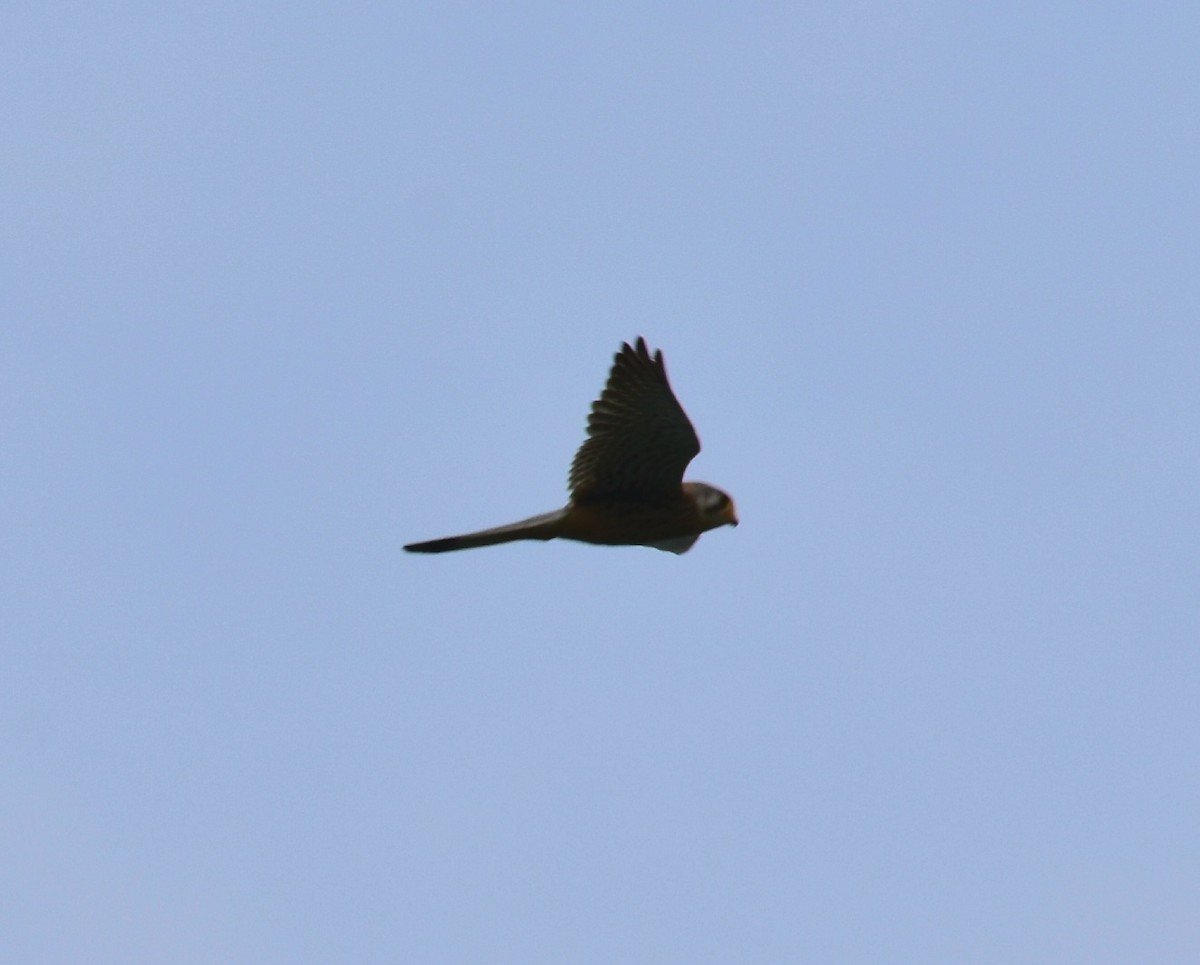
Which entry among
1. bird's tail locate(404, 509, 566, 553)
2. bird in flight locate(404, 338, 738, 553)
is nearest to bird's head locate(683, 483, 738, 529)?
bird in flight locate(404, 338, 738, 553)

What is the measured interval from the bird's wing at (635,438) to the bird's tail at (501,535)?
247 mm

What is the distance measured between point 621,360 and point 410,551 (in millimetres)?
2016

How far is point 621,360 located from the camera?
41.5 ft

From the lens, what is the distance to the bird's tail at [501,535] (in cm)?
1312

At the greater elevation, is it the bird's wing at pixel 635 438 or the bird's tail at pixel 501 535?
the bird's wing at pixel 635 438

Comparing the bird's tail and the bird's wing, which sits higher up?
the bird's wing

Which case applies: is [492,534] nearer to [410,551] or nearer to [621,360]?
[410,551]

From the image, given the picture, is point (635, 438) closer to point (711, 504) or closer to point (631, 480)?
point (631, 480)

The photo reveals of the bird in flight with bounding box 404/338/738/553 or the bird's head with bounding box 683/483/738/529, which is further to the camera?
the bird's head with bounding box 683/483/738/529

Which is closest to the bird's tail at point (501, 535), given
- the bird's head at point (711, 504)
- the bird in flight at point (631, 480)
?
the bird in flight at point (631, 480)

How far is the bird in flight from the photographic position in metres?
12.7

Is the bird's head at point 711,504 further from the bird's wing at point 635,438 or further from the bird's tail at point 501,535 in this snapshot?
the bird's tail at point 501,535

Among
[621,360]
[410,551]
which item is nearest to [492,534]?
[410,551]

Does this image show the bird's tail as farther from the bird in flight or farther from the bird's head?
the bird's head
